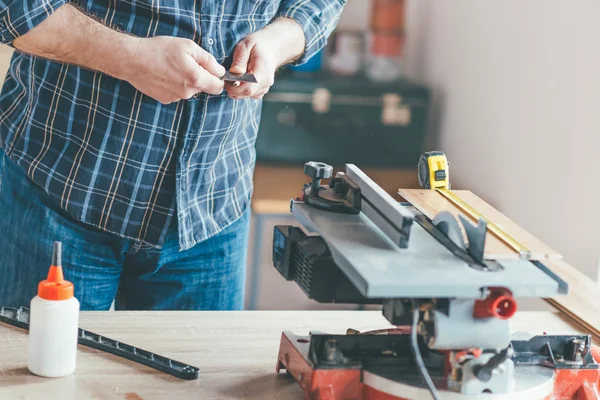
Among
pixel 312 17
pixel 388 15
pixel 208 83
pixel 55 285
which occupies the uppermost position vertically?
pixel 388 15

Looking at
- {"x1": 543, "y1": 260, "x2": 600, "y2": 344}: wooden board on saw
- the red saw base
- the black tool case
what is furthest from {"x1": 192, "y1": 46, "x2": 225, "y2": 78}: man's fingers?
the black tool case

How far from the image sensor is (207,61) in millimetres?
1487

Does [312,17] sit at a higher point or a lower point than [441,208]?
higher

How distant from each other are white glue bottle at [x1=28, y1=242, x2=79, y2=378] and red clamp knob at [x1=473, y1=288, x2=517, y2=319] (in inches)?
20.0

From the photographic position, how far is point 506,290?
1.08 metres

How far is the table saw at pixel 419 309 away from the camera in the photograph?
1.09 metres

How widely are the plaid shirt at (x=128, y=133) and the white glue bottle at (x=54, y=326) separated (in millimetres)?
400

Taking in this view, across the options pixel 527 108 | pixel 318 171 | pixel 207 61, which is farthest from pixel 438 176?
pixel 527 108

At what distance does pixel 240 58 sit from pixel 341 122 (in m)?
1.94

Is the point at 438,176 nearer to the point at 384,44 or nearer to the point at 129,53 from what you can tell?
the point at 129,53

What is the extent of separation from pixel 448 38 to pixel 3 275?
231cm

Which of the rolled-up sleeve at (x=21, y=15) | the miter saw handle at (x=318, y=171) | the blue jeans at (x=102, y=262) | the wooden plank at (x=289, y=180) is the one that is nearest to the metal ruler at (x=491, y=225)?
the miter saw handle at (x=318, y=171)

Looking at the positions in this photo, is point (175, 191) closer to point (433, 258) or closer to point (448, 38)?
point (433, 258)

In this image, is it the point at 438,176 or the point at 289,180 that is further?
the point at 289,180
